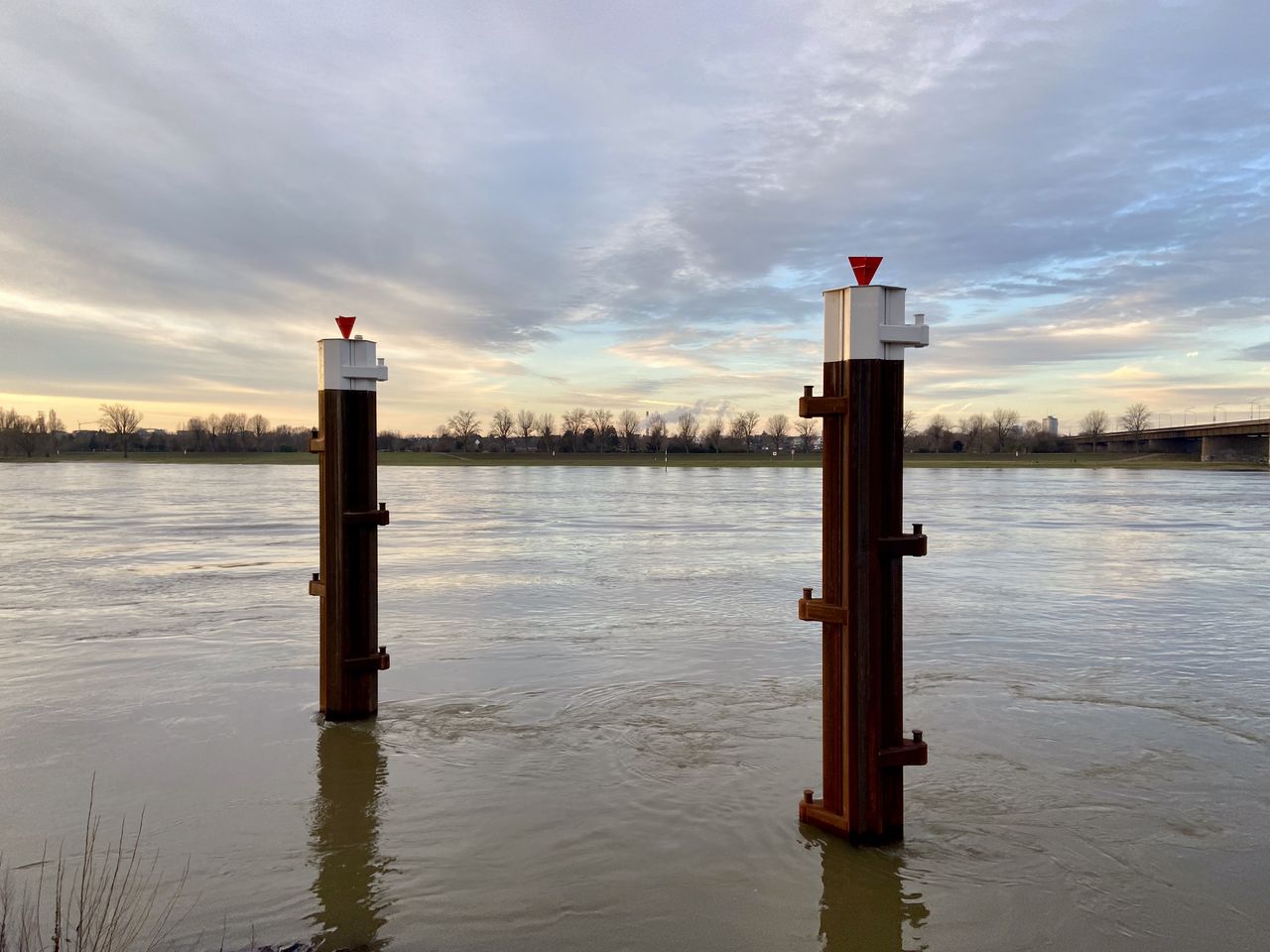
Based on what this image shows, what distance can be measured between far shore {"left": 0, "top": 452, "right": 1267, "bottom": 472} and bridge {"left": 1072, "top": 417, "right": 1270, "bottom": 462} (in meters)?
3.11

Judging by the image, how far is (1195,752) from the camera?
7266 mm

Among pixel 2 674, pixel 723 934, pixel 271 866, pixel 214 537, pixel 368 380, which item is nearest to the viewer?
pixel 723 934

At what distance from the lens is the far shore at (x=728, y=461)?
356ft

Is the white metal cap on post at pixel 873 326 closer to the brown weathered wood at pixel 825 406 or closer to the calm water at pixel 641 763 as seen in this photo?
the brown weathered wood at pixel 825 406

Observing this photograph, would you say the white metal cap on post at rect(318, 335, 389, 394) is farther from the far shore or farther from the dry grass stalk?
the far shore

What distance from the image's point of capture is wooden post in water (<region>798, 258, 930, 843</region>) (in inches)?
214

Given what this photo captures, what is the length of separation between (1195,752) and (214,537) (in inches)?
871

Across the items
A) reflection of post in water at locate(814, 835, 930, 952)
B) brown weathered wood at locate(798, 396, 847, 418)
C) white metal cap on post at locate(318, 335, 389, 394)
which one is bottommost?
reflection of post in water at locate(814, 835, 930, 952)

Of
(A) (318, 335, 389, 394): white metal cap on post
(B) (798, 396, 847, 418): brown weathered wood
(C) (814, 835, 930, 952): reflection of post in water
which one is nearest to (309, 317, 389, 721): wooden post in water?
(A) (318, 335, 389, 394): white metal cap on post

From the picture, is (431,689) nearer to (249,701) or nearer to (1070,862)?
(249,701)

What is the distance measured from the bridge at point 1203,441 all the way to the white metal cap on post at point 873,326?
127562 mm

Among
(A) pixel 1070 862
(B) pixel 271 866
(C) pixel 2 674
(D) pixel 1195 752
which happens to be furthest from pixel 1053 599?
(C) pixel 2 674

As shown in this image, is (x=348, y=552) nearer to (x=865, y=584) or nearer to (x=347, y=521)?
(x=347, y=521)

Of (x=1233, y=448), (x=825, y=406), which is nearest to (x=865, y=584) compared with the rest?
(x=825, y=406)
